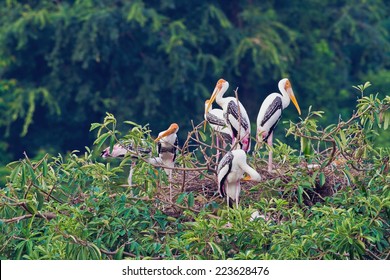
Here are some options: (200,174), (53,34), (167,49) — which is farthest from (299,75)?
(200,174)

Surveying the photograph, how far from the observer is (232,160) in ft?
30.8

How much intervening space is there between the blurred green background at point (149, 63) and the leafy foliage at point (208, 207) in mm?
11068

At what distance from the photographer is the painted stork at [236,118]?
9873 millimetres

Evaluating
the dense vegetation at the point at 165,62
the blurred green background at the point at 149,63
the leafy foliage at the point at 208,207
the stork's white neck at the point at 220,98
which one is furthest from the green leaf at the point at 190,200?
the blurred green background at the point at 149,63

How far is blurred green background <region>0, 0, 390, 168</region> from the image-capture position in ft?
69.9

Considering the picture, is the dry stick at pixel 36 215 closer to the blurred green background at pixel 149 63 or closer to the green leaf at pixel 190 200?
the green leaf at pixel 190 200

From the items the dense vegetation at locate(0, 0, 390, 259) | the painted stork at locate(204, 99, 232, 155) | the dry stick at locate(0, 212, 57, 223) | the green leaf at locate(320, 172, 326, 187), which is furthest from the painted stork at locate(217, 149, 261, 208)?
the dense vegetation at locate(0, 0, 390, 259)

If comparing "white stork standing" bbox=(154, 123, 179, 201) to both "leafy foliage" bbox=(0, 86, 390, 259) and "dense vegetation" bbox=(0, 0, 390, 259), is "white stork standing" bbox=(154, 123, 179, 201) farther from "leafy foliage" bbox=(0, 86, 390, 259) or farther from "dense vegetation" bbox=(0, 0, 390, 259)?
"dense vegetation" bbox=(0, 0, 390, 259)

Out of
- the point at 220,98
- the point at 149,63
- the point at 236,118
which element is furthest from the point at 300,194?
the point at 149,63

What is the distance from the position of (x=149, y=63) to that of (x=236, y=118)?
1159 cm

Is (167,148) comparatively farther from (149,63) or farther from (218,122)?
(149,63)

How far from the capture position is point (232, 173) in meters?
9.41

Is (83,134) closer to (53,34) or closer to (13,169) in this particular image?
(53,34)

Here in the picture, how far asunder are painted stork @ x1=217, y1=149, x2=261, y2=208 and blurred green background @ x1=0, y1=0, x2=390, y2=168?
11.1m
